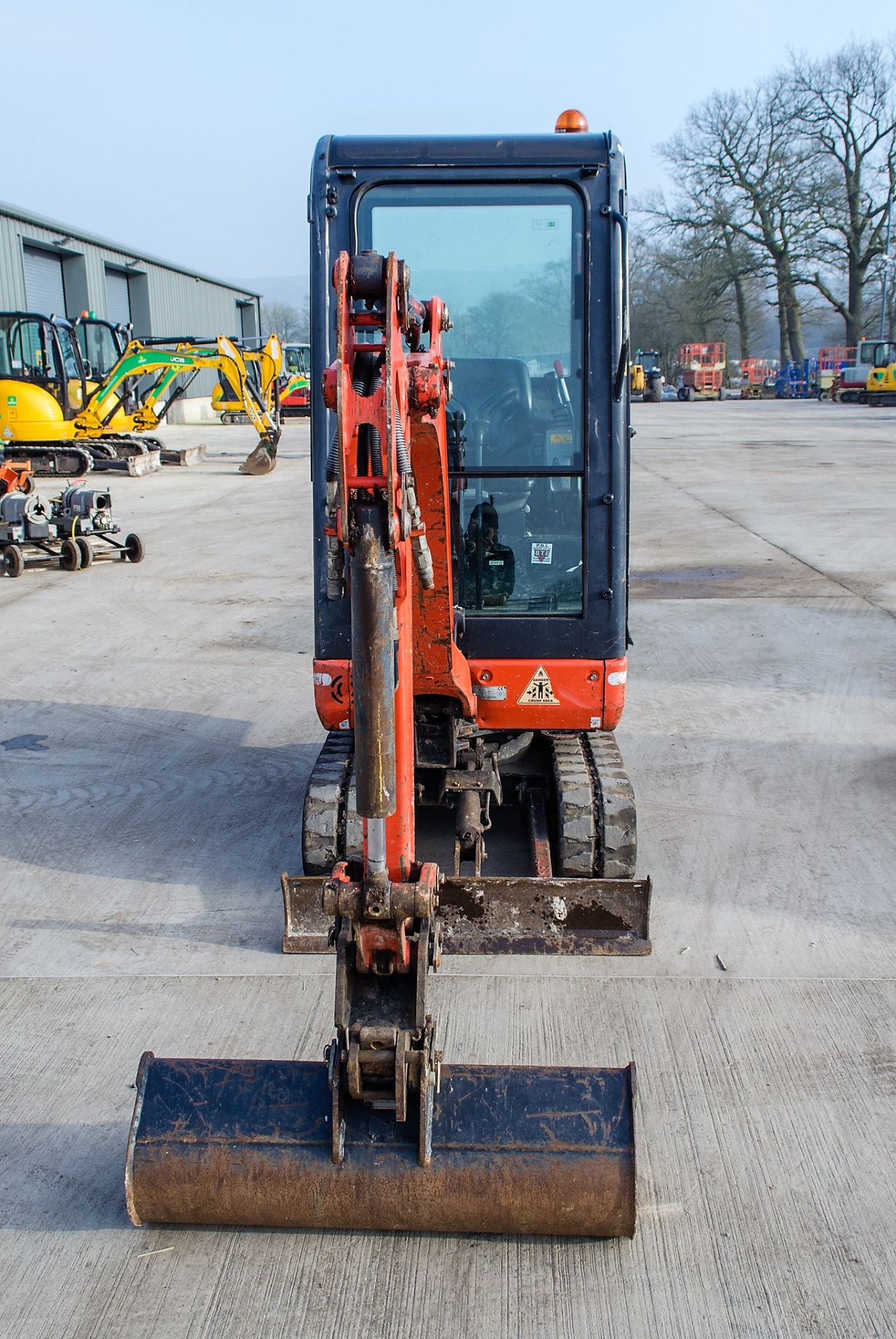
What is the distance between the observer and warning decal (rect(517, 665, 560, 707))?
4980 mm

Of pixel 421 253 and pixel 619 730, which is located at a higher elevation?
pixel 421 253

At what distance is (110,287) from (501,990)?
40199 millimetres

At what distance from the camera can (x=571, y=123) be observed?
508cm

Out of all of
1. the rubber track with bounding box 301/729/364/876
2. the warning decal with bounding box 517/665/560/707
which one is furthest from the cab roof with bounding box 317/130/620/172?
the rubber track with bounding box 301/729/364/876

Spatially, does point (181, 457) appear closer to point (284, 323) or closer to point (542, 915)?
point (542, 915)

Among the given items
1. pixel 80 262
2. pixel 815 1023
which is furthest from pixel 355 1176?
pixel 80 262

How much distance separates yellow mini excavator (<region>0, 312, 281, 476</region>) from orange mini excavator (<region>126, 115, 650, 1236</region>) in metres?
18.4

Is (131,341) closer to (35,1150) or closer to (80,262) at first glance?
(80,262)

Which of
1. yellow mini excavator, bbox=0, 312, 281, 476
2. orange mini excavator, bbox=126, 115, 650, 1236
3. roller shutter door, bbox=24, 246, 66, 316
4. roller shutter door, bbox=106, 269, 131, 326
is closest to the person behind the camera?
orange mini excavator, bbox=126, 115, 650, 1236

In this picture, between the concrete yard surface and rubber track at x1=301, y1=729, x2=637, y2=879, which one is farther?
rubber track at x1=301, y1=729, x2=637, y2=879

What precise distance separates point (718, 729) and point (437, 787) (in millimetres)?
3039

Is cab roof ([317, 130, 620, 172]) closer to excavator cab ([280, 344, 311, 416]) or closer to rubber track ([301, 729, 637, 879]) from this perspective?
rubber track ([301, 729, 637, 879])

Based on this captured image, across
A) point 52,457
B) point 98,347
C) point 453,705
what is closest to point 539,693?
point 453,705

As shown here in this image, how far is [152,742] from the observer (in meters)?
7.47
